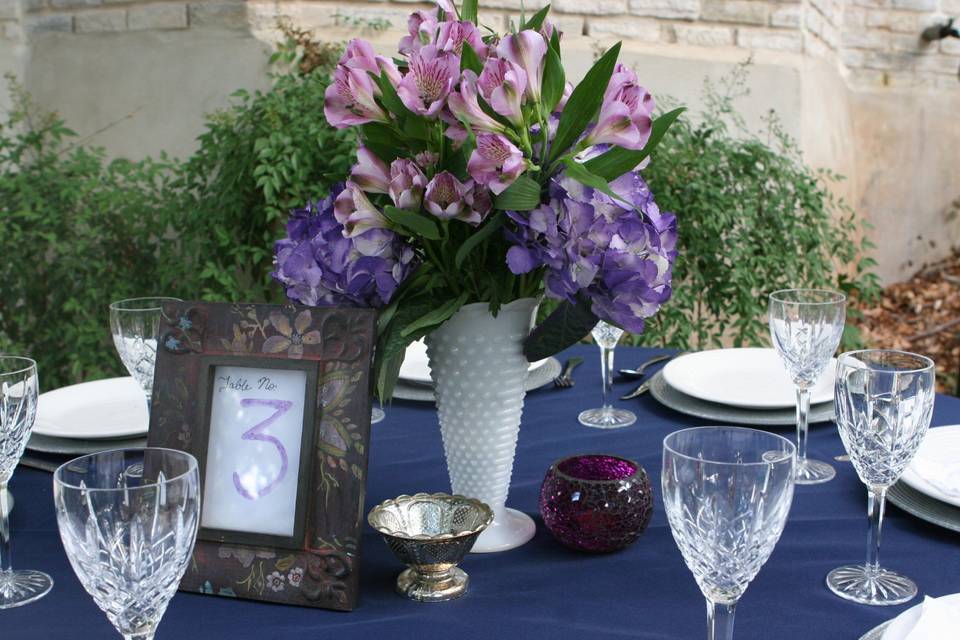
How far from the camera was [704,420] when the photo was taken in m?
1.49

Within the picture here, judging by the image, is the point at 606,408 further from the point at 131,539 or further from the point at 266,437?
the point at 131,539

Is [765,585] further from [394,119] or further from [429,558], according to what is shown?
[394,119]

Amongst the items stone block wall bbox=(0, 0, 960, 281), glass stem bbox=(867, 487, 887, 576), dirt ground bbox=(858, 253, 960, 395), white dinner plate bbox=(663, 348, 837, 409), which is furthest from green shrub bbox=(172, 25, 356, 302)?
dirt ground bbox=(858, 253, 960, 395)

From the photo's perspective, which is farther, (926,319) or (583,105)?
(926,319)

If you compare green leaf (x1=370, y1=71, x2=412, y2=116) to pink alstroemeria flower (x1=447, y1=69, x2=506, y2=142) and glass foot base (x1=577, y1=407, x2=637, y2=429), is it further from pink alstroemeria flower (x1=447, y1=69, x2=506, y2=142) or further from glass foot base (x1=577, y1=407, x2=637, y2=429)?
glass foot base (x1=577, y1=407, x2=637, y2=429)

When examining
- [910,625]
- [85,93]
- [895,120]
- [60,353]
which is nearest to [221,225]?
[60,353]

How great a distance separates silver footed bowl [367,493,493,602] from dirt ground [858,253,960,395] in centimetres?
449

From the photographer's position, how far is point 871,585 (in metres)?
0.99

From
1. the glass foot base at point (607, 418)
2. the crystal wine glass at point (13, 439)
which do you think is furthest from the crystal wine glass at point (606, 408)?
the crystal wine glass at point (13, 439)

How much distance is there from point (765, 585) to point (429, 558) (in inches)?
13.5

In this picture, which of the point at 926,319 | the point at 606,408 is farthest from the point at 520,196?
the point at 926,319

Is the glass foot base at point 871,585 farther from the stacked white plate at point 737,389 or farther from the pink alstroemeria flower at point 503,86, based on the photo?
the pink alstroemeria flower at point 503,86

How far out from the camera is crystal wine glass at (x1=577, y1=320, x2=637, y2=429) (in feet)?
4.93

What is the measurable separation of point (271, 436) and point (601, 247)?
38 centimetres
